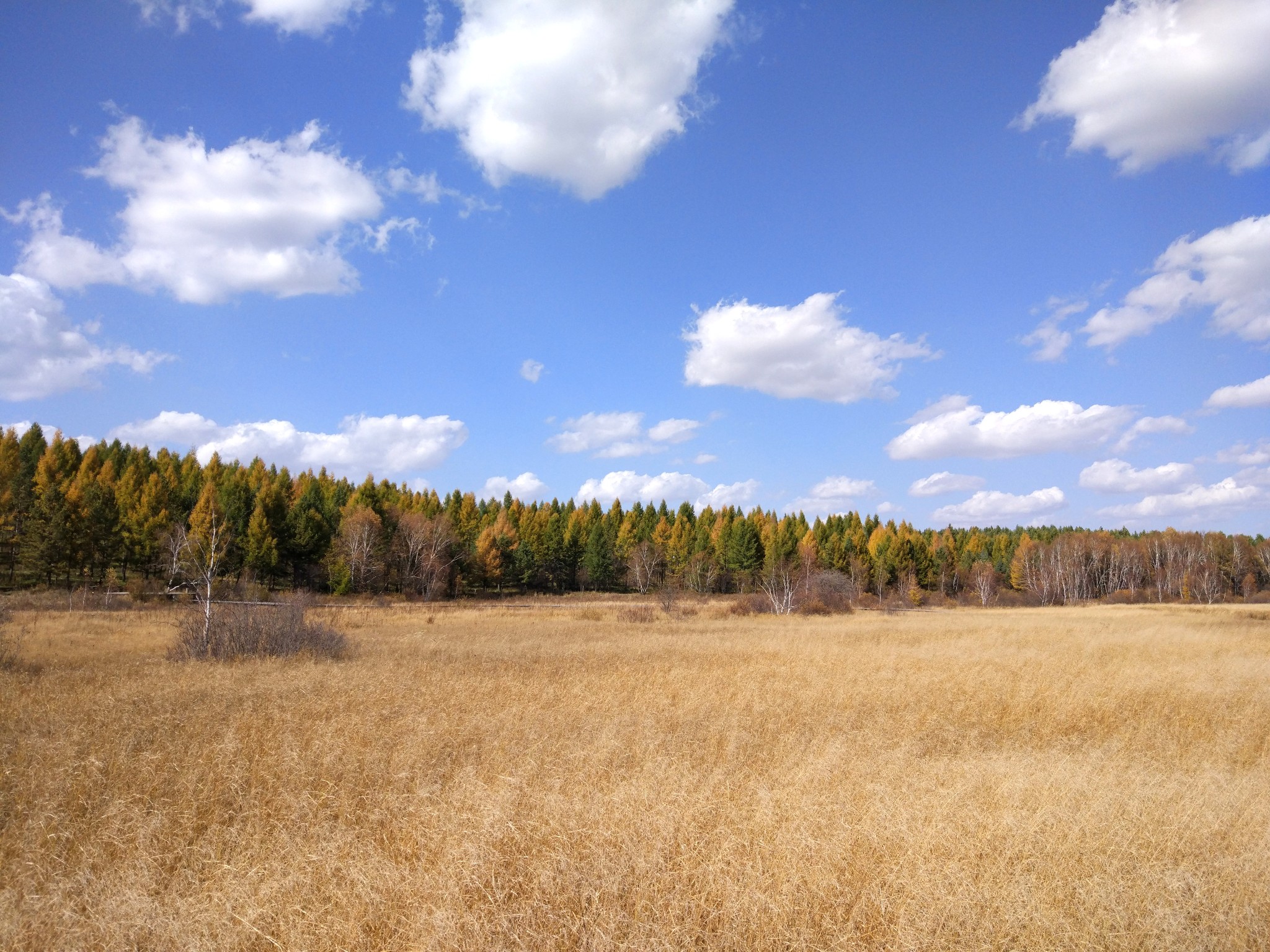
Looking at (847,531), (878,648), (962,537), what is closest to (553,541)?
(847,531)

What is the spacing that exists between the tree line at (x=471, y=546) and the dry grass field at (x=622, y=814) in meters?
33.0

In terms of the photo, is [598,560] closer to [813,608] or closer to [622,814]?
[813,608]

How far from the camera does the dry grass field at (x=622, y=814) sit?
13.3ft

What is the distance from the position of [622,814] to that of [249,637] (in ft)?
45.9

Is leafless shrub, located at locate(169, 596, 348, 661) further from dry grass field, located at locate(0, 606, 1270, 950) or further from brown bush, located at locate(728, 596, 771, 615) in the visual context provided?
brown bush, located at locate(728, 596, 771, 615)

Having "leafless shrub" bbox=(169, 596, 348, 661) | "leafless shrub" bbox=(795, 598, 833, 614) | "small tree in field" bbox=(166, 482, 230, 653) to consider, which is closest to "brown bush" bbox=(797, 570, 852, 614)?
"leafless shrub" bbox=(795, 598, 833, 614)

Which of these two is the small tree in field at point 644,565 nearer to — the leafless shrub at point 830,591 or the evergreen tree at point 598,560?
the evergreen tree at point 598,560

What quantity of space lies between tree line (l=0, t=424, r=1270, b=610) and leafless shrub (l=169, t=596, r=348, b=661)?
99.9 feet

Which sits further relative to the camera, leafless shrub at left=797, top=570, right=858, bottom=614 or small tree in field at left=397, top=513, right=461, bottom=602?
small tree in field at left=397, top=513, right=461, bottom=602

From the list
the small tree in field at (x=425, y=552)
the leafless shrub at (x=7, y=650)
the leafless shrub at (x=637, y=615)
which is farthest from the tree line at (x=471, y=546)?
the leafless shrub at (x=7, y=650)

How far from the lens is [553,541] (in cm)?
8606

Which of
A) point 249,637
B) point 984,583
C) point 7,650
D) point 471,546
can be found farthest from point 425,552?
point 984,583

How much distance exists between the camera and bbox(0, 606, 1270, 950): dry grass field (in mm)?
4051

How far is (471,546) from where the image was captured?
79.4 m
